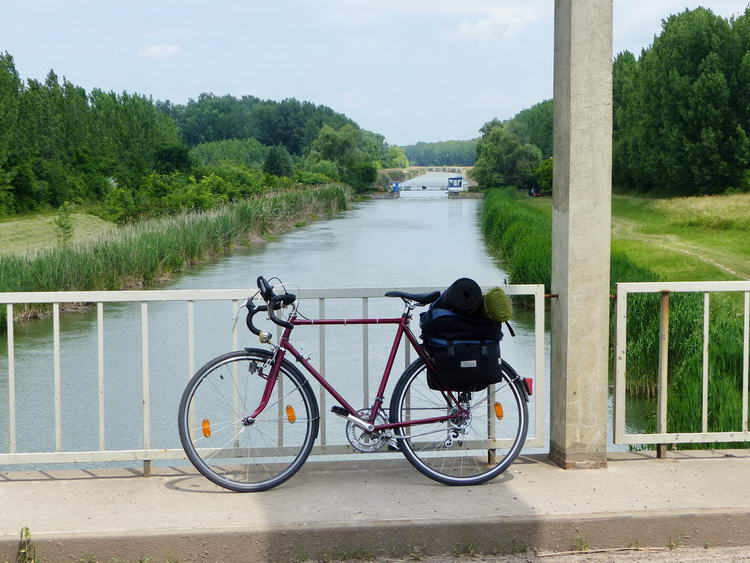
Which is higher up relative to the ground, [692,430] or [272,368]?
[272,368]

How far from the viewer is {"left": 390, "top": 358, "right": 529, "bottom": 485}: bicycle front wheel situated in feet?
16.8

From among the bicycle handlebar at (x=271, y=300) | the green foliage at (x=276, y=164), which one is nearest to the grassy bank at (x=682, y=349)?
the bicycle handlebar at (x=271, y=300)

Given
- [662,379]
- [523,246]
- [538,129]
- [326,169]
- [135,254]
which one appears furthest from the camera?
[538,129]

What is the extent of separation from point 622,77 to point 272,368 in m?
63.7

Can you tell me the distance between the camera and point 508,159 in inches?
3110

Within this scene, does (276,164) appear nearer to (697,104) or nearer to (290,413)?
(697,104)

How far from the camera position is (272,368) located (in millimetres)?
5059

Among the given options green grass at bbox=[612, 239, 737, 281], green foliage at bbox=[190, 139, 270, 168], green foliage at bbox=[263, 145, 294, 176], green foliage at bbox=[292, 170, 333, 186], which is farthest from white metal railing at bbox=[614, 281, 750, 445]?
green foliage at bbox=[190, 139, 270, 168]

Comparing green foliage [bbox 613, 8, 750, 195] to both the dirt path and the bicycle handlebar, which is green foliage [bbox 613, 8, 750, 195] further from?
the bicycle handlebar

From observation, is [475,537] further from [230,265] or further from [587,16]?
[230,265]

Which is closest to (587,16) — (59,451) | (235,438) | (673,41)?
(235,438)

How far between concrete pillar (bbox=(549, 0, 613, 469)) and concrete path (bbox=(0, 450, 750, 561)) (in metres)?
0.30

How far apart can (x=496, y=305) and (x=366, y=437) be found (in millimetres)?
900

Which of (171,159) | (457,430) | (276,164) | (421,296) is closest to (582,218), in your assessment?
(421,296)
